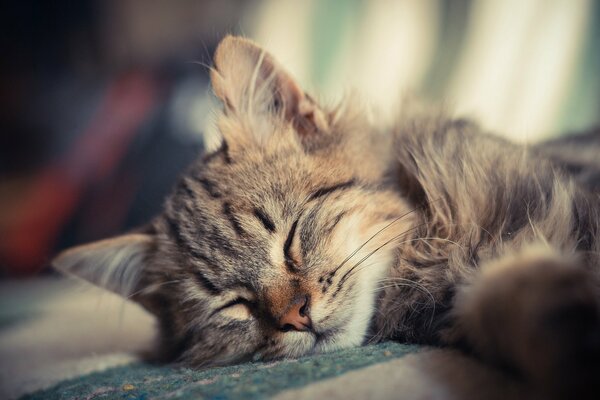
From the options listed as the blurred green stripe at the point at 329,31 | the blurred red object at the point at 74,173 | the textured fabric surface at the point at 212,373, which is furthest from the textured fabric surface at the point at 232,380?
the blurred green stripe at the point at 329,31

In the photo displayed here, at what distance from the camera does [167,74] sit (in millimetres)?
2018

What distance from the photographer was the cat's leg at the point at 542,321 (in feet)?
1.78

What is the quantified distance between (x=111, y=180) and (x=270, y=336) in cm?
154

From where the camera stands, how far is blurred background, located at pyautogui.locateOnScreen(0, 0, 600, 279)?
1904 mm

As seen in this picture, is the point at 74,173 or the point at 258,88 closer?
the point at 258,88

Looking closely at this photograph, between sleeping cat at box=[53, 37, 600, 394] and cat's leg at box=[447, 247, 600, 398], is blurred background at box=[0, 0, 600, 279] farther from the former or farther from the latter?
cat's leg at box=[447, 247, 600, 398]

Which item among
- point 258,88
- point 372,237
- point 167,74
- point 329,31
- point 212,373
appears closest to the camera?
point 212,373

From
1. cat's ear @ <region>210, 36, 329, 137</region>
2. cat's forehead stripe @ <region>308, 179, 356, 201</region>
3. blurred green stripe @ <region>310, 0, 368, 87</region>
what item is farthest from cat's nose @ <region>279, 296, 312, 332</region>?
blurred green stripe @ <region>310, 0, 368, 87</region>

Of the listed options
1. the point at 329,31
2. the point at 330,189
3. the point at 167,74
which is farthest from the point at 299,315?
the point at 329,31

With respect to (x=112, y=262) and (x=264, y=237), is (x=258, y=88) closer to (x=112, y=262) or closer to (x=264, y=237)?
(x=264, y=237)

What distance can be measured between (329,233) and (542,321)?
1.66 ft

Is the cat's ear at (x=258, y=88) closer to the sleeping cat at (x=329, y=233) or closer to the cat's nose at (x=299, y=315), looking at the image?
the sleeping cat at (x=329, y=233)

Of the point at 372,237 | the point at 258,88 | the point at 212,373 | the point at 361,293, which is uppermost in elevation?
the point at 258,88

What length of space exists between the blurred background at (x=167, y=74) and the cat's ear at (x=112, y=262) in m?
0.56
